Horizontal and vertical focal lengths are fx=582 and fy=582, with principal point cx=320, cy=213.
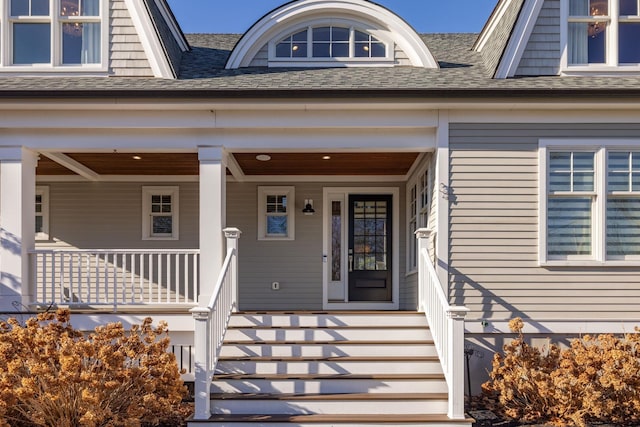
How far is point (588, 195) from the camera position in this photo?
294 inches

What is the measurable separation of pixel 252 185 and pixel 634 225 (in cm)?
598

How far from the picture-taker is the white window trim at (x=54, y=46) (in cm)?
786

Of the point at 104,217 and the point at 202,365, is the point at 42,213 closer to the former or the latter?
the point at 104,217

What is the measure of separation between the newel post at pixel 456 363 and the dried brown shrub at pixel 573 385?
0.65 meters

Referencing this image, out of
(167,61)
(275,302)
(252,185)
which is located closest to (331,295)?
(275,302)

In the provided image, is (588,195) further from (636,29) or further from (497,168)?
(636,29)

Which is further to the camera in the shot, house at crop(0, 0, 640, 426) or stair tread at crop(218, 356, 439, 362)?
house at crop(0, 0, 640, 426)

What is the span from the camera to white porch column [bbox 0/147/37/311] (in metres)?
7.44

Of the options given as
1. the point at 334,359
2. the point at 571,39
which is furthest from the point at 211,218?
the point at 571,39

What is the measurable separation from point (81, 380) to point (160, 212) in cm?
503

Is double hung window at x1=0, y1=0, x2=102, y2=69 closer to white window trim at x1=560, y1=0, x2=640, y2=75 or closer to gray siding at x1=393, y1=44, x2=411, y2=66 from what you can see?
gray siding at x1=393, y1=44, x2=411, y2=66

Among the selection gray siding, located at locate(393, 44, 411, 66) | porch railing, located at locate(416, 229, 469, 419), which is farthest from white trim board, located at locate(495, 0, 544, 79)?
porch railing, located at locate(416, 229, 469, 419)

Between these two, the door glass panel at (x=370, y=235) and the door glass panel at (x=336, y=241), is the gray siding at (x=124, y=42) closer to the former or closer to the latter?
the door glass panel at (x=336, y=241)

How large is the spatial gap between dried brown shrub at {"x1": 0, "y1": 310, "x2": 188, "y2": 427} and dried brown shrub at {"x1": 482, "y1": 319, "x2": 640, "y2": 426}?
3.66 metres
